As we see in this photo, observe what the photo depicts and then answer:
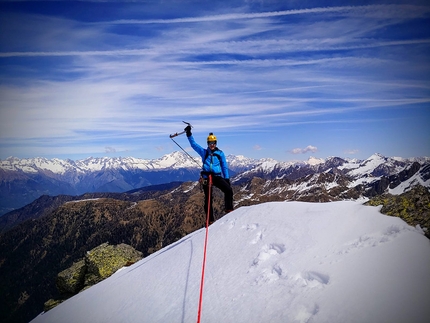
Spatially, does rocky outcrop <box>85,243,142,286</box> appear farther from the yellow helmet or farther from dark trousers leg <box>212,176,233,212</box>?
the yellow helmet

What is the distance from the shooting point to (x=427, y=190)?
417 inches

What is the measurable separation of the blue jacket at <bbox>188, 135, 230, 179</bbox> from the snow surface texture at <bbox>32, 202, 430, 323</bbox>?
2.84 meters

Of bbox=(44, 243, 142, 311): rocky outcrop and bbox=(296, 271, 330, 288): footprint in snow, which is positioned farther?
bbox=(44, 243, 142, 311): rocky outcrop

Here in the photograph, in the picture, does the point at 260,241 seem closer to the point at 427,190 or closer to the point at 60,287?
the point at 427,190

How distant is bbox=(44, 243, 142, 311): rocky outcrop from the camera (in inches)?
842

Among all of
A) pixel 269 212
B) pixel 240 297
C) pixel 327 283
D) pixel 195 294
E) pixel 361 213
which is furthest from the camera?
pixel 269 212

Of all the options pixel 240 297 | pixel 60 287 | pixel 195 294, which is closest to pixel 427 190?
pixel 240 297

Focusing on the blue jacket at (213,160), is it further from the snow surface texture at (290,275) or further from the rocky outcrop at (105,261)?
the rocky outcrop at (105,261)

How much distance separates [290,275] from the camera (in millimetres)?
7895

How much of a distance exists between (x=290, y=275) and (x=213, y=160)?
24.9 feet

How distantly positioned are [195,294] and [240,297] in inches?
72.8

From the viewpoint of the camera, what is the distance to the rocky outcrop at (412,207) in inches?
348

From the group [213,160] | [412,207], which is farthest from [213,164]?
[412,207]

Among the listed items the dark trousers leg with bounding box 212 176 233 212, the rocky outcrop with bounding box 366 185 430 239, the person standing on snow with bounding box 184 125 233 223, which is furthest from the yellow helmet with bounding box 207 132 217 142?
the rocky outcrop with bounding box 366 185 430 239
